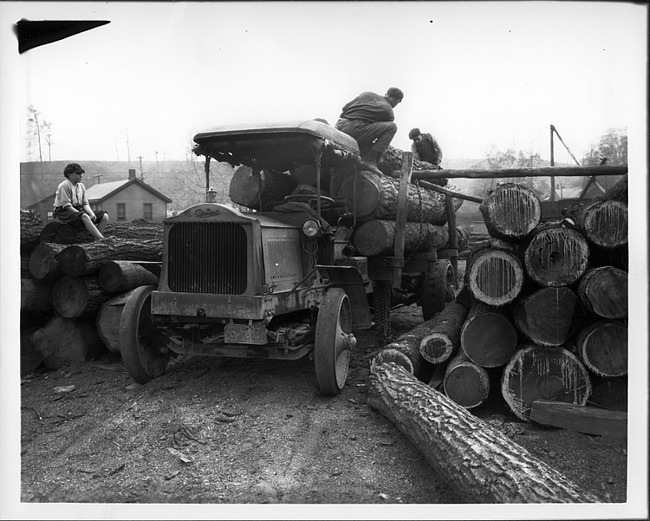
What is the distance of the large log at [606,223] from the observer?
13.5 ft

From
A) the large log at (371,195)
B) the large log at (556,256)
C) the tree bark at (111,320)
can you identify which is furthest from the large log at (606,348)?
A: the tree bark at (111,320)

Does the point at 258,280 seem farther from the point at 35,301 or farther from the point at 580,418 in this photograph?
the point at 35,301

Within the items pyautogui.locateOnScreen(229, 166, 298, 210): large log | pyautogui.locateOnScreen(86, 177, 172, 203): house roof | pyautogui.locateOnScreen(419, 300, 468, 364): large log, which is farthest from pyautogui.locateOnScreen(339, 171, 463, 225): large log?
pyautogui.locateOnScreen(86, 177, 172, 203): house roof

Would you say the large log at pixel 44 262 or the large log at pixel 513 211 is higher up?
the large log at pixel 513 211

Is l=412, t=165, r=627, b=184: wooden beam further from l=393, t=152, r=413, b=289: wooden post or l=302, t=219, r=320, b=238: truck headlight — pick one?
l=302, t=219, r=320, b=238: truck headlight

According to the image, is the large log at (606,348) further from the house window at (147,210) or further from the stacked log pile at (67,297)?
the house window at (147,210)

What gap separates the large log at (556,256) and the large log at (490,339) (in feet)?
1.55

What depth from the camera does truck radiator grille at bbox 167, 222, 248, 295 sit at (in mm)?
4742

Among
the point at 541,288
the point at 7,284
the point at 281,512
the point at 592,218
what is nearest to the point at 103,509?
the point at 281,512

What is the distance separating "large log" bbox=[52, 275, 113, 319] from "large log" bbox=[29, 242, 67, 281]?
6.5 inches

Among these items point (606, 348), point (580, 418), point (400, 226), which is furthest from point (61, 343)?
point (606, 348)

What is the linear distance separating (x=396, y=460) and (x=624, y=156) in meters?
2.92

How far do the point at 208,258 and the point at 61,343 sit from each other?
2532 millimetres

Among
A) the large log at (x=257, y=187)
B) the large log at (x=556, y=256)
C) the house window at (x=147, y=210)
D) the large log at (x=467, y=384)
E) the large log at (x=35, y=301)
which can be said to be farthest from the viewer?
the house window at (x=147, y=210)
